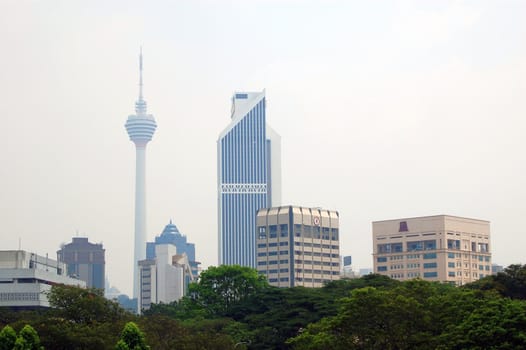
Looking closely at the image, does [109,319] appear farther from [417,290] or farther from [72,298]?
[417,290]

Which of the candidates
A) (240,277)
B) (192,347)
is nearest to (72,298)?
(192,347)

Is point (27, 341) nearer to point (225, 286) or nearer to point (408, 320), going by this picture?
point (408, 320)

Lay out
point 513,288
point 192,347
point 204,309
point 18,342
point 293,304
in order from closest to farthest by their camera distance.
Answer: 1. point 18,342
2. point 192,347
3. point 513,288
4. point 293,304
5. point 204,309

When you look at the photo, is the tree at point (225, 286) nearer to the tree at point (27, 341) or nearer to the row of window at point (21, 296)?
the row of window at point (21, 296)

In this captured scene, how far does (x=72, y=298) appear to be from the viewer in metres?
122

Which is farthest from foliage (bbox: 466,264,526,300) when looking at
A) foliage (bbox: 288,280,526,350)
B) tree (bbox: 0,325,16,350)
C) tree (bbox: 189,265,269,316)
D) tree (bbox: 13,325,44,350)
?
tree (bbox: 0,325,16,350)

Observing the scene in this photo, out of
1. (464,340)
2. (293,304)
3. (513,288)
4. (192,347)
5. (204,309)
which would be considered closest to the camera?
(464,340)

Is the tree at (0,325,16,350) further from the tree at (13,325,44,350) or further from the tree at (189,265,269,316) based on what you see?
the tree at (189,265,269,316)

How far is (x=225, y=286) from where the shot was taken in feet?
509

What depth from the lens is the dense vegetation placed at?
85562 mm

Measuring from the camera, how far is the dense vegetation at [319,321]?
85.6 m

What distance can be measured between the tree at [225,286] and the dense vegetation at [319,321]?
4050 mm

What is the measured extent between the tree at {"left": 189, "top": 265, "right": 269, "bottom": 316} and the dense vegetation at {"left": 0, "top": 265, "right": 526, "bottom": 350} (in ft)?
13.3

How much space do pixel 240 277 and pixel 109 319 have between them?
38546 millimetres
